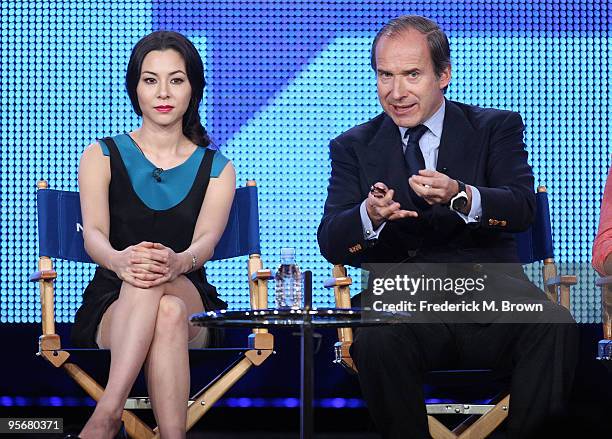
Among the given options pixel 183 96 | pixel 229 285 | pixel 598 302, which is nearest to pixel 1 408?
pixel 229 285

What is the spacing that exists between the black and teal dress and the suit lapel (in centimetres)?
81

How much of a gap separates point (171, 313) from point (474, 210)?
0.93 meters

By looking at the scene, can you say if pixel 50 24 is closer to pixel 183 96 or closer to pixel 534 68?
pixel 183 96

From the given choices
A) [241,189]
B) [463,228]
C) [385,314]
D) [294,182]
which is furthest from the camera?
[294,182]

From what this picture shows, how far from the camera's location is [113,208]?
3.29 metres

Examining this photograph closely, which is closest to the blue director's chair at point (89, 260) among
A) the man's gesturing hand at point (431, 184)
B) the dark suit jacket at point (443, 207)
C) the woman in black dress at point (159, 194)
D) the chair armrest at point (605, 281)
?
the woman in black dress at point (159, 194)

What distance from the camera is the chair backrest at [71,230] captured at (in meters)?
3.49

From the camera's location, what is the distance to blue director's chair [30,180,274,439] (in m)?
3.13

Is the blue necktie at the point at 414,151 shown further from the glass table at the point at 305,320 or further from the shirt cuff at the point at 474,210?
the glass table at the point at 305,320

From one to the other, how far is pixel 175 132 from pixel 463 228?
3.56ft

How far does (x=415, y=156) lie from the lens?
10.1 feet

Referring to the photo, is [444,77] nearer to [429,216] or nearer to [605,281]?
[429,216]

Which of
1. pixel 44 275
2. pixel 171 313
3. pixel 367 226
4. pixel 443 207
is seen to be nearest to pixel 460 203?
pixel 443 207

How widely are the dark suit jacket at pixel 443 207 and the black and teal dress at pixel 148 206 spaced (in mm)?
480
